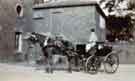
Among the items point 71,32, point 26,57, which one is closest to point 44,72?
point 26,57

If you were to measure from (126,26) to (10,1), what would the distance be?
4.55 metres

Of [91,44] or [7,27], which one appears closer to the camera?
[91,44]

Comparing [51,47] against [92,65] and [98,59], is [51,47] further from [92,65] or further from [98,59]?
[98,59]

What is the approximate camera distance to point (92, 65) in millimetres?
7793

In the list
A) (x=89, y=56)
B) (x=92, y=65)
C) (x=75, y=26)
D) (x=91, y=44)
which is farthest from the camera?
(x=75, y=26)

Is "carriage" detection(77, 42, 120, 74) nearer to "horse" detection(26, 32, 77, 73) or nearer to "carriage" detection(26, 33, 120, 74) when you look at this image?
"carriage" detection(26, 33, 120, 74)

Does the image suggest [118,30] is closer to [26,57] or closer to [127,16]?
[127,16]

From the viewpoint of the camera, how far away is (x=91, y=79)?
21.4 feet

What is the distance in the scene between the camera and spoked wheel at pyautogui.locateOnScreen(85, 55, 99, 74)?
7741 millimetres

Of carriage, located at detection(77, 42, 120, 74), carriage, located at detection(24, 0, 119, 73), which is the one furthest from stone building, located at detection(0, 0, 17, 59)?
carriage, located at detection(77, 42, 120, 74)

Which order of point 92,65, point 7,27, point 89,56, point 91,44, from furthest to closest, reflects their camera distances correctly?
point 7,27, point 91,44, point 89,56, point 92,65

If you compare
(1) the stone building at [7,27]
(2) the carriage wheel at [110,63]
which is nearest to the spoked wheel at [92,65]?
(2) the carriage wheel at [110,63]

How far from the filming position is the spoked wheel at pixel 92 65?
25.4 ft

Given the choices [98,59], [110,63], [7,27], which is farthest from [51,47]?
[110,63]
